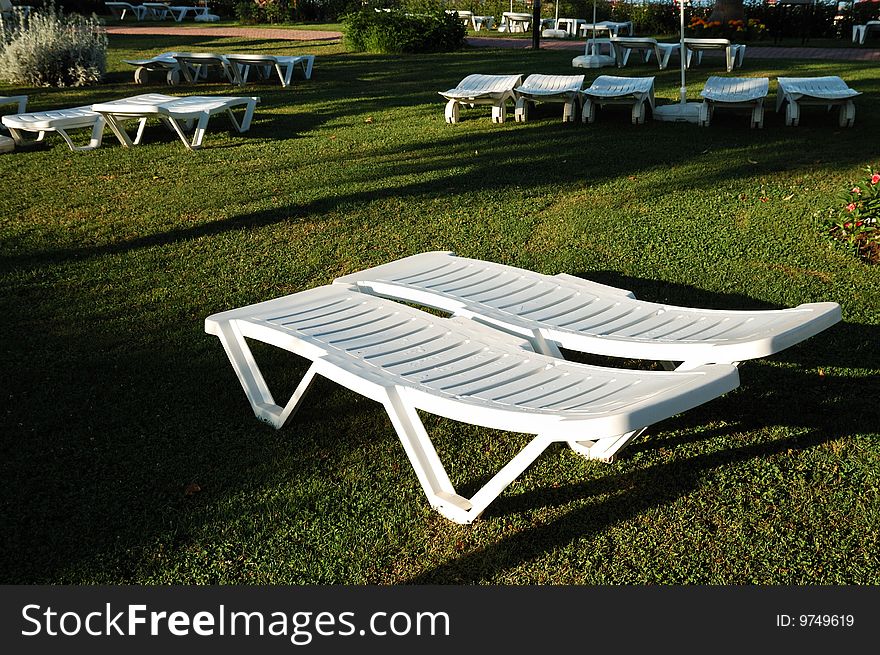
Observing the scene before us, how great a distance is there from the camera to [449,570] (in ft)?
9.16

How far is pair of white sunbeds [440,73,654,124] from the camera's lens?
980cm

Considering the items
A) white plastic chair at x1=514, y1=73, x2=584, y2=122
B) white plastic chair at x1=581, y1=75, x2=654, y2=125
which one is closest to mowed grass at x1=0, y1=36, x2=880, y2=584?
white plastic chair at x1=581, y1=75, x2=654, y2=125

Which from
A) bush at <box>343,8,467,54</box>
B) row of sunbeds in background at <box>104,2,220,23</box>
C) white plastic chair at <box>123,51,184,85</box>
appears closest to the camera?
white plastic chair at <box>123,51,184,85</box>

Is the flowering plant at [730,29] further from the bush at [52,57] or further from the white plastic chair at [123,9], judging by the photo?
the white plastic chair at [123,9]

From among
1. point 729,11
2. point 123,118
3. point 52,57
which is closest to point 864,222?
point 123,118

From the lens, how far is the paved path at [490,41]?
16500mm

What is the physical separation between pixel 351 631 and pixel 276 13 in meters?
27.3

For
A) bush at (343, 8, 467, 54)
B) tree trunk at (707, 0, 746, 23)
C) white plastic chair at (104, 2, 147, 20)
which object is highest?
white plastic chair at (104, 2, 147, 20)

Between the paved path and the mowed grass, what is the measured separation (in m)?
8.89

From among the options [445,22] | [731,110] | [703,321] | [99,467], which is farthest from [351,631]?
[445,22]

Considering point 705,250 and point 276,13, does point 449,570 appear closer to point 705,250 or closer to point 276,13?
point 705,250

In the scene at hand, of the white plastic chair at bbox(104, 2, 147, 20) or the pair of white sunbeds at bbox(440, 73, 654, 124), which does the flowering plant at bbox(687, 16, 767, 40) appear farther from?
the white plastic chair at bbox(104, 2, 147, 20)

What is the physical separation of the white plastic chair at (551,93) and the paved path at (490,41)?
8073 millimetres

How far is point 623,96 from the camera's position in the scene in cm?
977
